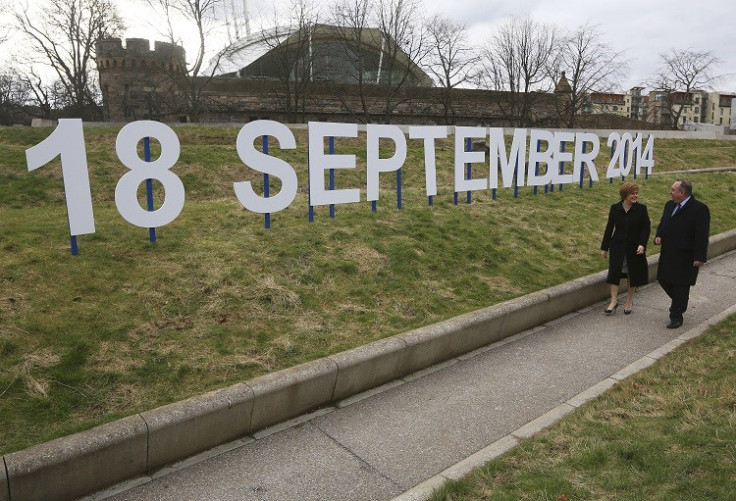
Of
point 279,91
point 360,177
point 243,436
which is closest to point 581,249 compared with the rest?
point 243,436

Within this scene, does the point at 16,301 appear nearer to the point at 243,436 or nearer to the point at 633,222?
the point at 243,436

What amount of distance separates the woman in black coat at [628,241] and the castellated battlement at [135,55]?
1710 inches

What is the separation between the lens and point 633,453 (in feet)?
10.6

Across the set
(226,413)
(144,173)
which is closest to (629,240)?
(226,413)

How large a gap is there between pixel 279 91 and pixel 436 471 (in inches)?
1793

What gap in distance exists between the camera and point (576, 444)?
3.51 meters

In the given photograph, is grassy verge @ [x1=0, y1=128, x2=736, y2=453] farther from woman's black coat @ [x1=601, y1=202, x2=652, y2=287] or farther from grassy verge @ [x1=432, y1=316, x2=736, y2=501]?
grassy verge @ [x1=432, y1=316, x2=736, y2=501]

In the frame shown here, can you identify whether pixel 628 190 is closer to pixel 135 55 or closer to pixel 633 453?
pixel 633 453

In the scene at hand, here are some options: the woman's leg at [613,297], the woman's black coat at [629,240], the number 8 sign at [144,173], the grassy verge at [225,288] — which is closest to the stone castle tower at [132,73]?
the grassy verge at [225,288]

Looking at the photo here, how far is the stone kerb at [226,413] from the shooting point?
3184 mm

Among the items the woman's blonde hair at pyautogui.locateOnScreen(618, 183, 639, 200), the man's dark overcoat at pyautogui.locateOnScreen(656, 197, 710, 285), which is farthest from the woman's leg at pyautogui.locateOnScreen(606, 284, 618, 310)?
the woman's blonde hair at pyautogui.locateOnScreen(618, 183, 639, 200)

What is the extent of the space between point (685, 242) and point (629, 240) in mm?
647

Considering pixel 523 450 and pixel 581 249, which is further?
pixel 581 249

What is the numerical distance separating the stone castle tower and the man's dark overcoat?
139ft
